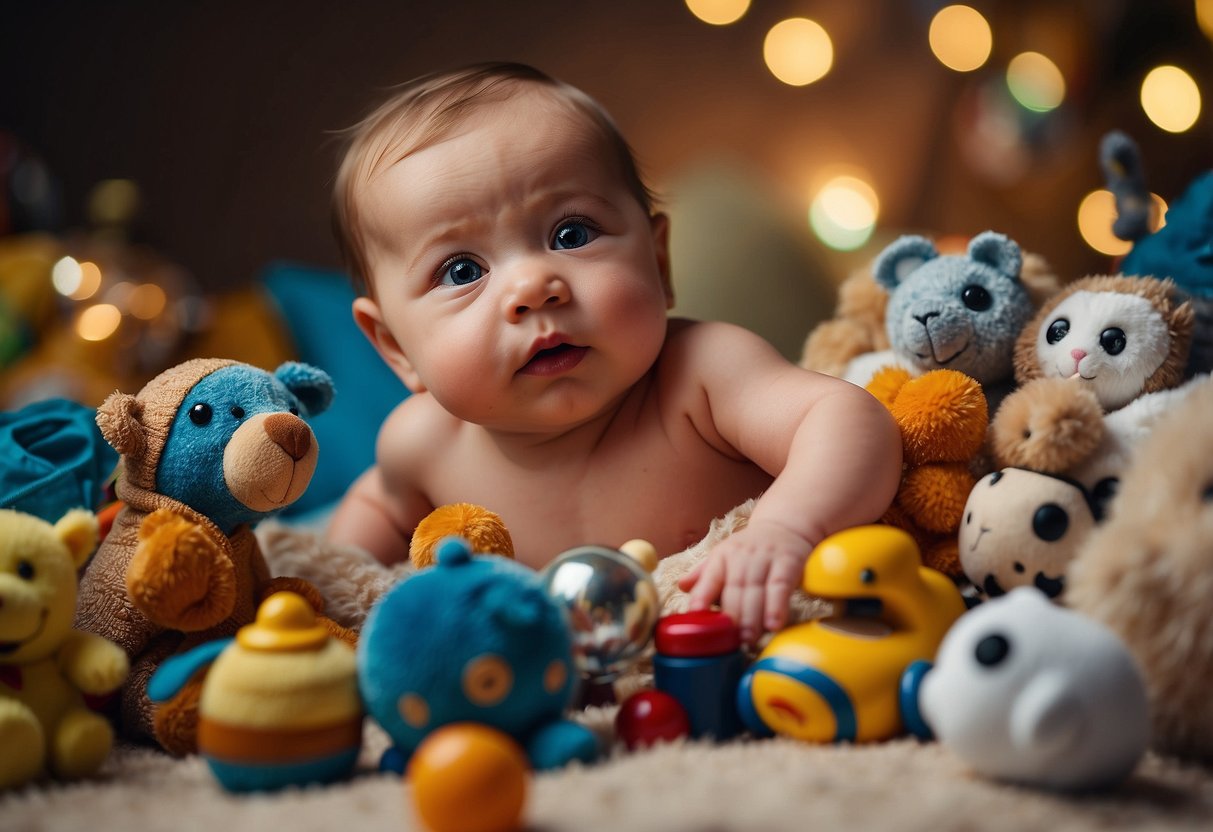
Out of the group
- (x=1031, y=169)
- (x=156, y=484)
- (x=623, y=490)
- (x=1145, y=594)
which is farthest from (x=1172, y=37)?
(x=156, y=484)

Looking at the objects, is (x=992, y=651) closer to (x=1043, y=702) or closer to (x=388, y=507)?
(x=1043, y=702)

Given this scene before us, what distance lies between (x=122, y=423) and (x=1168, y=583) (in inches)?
29.5

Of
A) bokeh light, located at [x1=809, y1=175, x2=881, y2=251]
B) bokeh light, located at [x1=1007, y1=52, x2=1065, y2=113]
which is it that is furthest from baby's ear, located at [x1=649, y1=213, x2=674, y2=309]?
bokeh light, located at [x1=1007, y1=52, x2=1065, y2=113]

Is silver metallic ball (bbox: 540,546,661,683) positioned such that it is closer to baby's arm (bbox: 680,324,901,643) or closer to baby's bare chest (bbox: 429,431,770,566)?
baby's arm (bbox: 680,324,901,643)

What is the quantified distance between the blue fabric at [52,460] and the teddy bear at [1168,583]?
85 cm

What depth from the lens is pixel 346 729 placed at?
0.63m

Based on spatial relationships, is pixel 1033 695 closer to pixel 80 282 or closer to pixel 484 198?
pixel 484 198

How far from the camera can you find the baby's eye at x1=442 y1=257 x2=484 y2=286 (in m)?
1.07

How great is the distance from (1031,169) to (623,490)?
195cm

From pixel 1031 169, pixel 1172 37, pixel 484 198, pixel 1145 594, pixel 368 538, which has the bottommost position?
pixel 368 538

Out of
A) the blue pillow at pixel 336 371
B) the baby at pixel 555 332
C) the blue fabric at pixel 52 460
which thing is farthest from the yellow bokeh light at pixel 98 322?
the baby at pixel 555 332

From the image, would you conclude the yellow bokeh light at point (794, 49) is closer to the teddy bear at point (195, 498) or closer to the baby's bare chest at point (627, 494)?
the baby's bare chest at point (627, 494)

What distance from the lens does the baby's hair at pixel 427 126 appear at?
3.67 ft

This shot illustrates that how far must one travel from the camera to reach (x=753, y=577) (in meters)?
0.78
